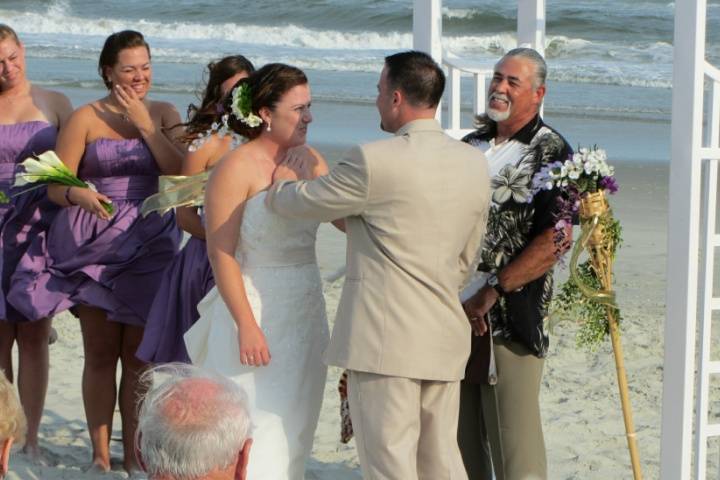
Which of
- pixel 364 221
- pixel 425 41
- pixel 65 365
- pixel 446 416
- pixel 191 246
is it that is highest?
pixel 425 41

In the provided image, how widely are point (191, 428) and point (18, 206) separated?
355cm

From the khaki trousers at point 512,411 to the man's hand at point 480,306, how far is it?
0.11m

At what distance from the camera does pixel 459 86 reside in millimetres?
6508

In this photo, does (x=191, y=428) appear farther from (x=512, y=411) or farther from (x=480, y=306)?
(x=512, y=411)

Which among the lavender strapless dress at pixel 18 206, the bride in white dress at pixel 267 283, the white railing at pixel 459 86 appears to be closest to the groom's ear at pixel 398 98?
the bride in white dress at pixel 267 283

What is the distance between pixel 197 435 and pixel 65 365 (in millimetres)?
5328

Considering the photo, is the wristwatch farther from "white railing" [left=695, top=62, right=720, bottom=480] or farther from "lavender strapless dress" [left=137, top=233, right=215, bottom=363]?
"lavender strapless dress" [left=137, top=233, right=215, bottom=363]

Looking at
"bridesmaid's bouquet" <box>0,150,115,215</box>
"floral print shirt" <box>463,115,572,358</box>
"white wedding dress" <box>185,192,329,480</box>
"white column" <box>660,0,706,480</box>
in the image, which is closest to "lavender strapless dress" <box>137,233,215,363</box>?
"bridesmaid's bouquet" <box>0,150,115,215</box>

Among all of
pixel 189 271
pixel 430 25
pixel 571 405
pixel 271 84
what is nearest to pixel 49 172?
pixel 189 271

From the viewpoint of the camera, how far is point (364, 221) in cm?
429

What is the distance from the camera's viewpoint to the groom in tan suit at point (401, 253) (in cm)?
418

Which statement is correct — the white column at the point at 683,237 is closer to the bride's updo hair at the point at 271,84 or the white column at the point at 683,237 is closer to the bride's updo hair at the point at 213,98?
the bride's updo hair at the point at 271,84

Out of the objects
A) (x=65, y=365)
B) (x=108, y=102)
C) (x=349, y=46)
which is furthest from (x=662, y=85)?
(x=108, y=102)

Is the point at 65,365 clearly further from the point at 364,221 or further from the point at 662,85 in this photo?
the point at 662,85
